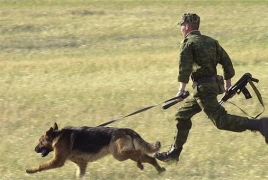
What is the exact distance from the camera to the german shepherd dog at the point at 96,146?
9.99 meters

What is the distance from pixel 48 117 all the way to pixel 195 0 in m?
20.5

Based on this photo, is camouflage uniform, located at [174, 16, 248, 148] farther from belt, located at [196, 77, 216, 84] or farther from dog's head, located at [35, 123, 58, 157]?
dog's head, located at [35, 123, 58, 157]

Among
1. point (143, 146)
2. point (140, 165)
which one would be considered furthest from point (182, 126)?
point (140, 165)

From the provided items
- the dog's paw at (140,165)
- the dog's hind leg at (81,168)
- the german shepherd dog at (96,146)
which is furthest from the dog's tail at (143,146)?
the dog's hind leg at (81,168)

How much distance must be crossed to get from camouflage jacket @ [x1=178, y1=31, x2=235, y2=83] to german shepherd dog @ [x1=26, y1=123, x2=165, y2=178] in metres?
1.13

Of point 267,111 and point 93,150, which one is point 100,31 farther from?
point 93,150

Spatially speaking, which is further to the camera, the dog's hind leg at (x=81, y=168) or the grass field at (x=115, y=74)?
the grass field at (x=115, y=74)

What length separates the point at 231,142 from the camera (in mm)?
11625

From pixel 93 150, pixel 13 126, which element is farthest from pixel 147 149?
pixel 13 126

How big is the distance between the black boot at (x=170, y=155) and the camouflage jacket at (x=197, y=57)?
3.73ft

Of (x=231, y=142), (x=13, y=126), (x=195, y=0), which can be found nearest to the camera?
(x=231, y=142)

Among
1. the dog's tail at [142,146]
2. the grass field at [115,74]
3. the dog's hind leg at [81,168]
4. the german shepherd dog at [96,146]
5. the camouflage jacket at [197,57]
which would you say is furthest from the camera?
the grass field at [115,74]

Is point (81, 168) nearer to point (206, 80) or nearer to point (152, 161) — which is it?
point (152, 161)

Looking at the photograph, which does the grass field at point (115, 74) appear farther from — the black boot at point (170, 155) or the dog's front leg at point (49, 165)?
the dog's front leg at point (49, 165)
